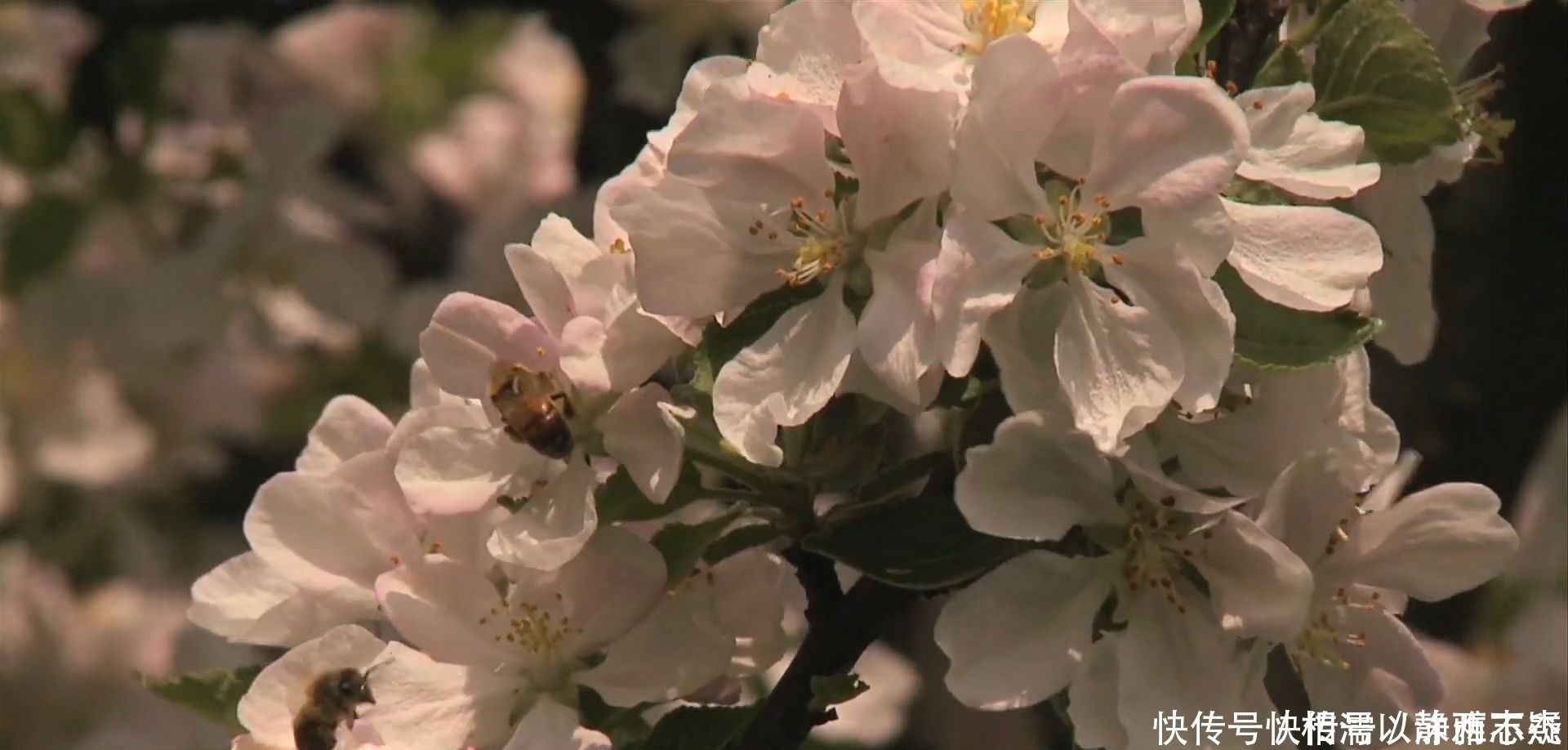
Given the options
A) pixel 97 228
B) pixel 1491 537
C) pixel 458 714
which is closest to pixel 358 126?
pixel 97 228

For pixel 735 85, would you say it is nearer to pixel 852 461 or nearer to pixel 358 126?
pixel 852 461

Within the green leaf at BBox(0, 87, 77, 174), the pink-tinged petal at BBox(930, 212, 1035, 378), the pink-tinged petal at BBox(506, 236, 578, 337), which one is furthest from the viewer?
the green leaf at BBox(0, 87, 77, 174)

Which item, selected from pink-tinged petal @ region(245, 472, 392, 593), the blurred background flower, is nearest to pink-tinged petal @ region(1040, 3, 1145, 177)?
pink-tinged petal @ region(245, 472, 392, 593)

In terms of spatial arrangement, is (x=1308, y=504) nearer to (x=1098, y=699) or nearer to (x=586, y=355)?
(x=1098, y=699)

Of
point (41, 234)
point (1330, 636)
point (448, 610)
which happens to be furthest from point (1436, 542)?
Result: point (41, 234)

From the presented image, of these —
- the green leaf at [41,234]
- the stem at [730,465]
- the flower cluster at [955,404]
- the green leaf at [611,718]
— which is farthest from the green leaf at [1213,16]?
the green leaf at [41,234]

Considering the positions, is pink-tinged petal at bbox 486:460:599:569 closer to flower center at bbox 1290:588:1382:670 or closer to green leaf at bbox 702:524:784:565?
green leaf at bbox 702:524:784:565
